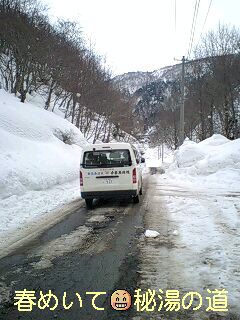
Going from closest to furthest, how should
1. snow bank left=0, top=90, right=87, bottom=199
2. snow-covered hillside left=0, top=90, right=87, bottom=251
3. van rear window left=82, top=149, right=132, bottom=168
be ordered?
snow-covered hillside left=0, top=90, right=87, bottom=251 → van rear window left=82, top=149, right=132, bottom=168 → snow bank left=0, top=90, right=87, bottom=199

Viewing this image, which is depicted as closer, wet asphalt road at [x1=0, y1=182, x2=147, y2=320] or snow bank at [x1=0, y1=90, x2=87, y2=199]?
wet asphalt road at [x1=0, y1=182, x2=147, y2=320]

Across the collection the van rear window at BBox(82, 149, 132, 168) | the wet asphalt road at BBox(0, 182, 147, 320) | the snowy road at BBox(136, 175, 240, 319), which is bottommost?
the wet asphalt road at BBox(0, 182, 147, 320)

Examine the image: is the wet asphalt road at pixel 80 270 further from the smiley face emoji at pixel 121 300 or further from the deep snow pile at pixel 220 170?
the deep snow pile at pixel 220 170

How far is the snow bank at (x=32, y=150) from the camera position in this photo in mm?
14023

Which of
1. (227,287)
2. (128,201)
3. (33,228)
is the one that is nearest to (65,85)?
(128,201)

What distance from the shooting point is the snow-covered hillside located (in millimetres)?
11219

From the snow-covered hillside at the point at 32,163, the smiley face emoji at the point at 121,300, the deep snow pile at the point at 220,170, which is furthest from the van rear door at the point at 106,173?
the smiley face emoji at the point at 121,300

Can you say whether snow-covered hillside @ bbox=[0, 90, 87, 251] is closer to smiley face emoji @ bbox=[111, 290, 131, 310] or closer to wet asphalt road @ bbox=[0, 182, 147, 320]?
wet asphalt road @ bbox=[0, 182, 147, 320]

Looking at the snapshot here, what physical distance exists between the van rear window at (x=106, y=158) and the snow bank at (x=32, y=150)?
11.0 feet

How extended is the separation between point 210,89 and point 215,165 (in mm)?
21787

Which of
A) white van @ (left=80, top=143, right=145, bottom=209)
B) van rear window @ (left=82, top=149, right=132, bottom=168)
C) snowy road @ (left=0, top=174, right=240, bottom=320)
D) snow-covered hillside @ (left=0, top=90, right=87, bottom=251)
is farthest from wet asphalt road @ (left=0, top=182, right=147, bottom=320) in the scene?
van rear window @ (left=82, top=149, right=132, bottom=168)

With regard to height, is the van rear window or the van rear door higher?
the van rear window


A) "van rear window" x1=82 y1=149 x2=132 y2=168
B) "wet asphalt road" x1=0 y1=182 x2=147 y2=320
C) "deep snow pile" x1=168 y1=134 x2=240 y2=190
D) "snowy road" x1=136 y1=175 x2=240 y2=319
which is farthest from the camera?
"deep snow pile" x1=168 y1=134 x2=240 y2=190

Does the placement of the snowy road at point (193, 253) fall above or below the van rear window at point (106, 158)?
below
